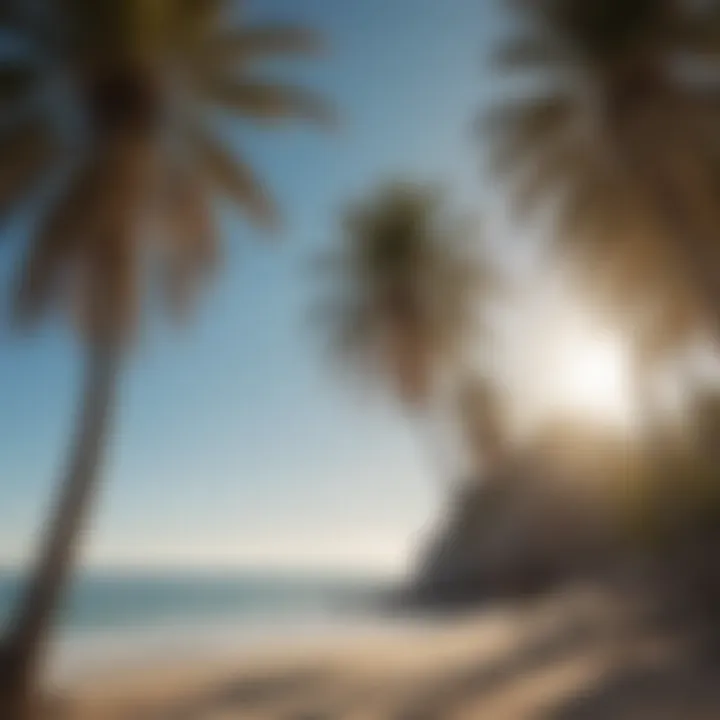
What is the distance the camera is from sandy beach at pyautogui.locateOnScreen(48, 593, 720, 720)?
5.19 m

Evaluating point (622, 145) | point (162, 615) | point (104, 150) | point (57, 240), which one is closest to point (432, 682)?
point (57, 240)

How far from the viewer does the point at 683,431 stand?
824 cm

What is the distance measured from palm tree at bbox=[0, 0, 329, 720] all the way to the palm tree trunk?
0.01 m

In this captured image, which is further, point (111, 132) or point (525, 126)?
point (525, 126)

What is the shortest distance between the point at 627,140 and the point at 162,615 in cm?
963

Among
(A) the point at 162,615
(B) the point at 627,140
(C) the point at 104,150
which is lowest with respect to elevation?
(A) the point at 162,615

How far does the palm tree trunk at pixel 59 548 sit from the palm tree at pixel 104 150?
0.04ft

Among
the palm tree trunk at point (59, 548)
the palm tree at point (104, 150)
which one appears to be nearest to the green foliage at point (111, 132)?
the palm tree at point (104, 150)

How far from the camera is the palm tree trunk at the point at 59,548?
18.1 feet

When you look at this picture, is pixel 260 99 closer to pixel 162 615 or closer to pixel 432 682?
pixel 432 682

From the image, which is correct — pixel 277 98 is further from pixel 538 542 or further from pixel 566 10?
pixel 538 542

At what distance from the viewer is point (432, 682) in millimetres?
5797

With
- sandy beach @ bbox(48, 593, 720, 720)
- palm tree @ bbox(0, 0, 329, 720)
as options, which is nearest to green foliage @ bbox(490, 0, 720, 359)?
palm tree @ bbox(0, 0, 329, 720)

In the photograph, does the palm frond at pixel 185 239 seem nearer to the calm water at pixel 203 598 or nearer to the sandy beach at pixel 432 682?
the calm water at pixel 203 598
